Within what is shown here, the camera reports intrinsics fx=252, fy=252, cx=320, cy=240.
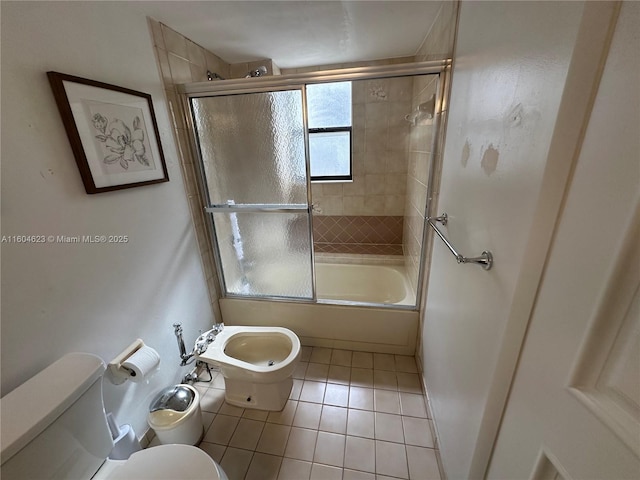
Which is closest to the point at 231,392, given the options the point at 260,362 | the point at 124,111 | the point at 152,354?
the point at 260,362

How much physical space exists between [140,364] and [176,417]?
0.37 metres

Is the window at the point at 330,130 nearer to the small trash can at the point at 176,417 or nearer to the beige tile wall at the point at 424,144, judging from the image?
the beige tile wall at the point at 424,144

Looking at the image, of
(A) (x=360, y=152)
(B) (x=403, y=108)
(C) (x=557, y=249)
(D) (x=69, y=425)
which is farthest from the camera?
(A) (x=360, y=152)

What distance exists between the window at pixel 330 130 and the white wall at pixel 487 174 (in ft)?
5.05

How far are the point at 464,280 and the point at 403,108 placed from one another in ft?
6.36

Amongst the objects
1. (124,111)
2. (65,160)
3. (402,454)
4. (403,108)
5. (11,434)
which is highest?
(403,108)

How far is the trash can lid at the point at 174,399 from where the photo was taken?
1290mm

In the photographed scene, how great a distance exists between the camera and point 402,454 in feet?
4.19

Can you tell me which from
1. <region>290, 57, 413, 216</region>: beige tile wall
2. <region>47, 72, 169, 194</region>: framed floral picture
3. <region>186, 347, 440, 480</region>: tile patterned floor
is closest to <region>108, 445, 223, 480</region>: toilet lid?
<region>186, 347, 440, 480</region>: tile patterned floor

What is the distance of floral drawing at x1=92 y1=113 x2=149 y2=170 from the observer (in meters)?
1.06

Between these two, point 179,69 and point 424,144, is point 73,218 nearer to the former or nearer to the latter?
point 179,69

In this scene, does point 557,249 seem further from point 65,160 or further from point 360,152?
point 360,152

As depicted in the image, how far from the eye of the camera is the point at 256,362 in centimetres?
164

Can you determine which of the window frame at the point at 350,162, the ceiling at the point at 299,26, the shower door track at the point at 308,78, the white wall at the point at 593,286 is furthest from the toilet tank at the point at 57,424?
the window frame at the point at 350,162
